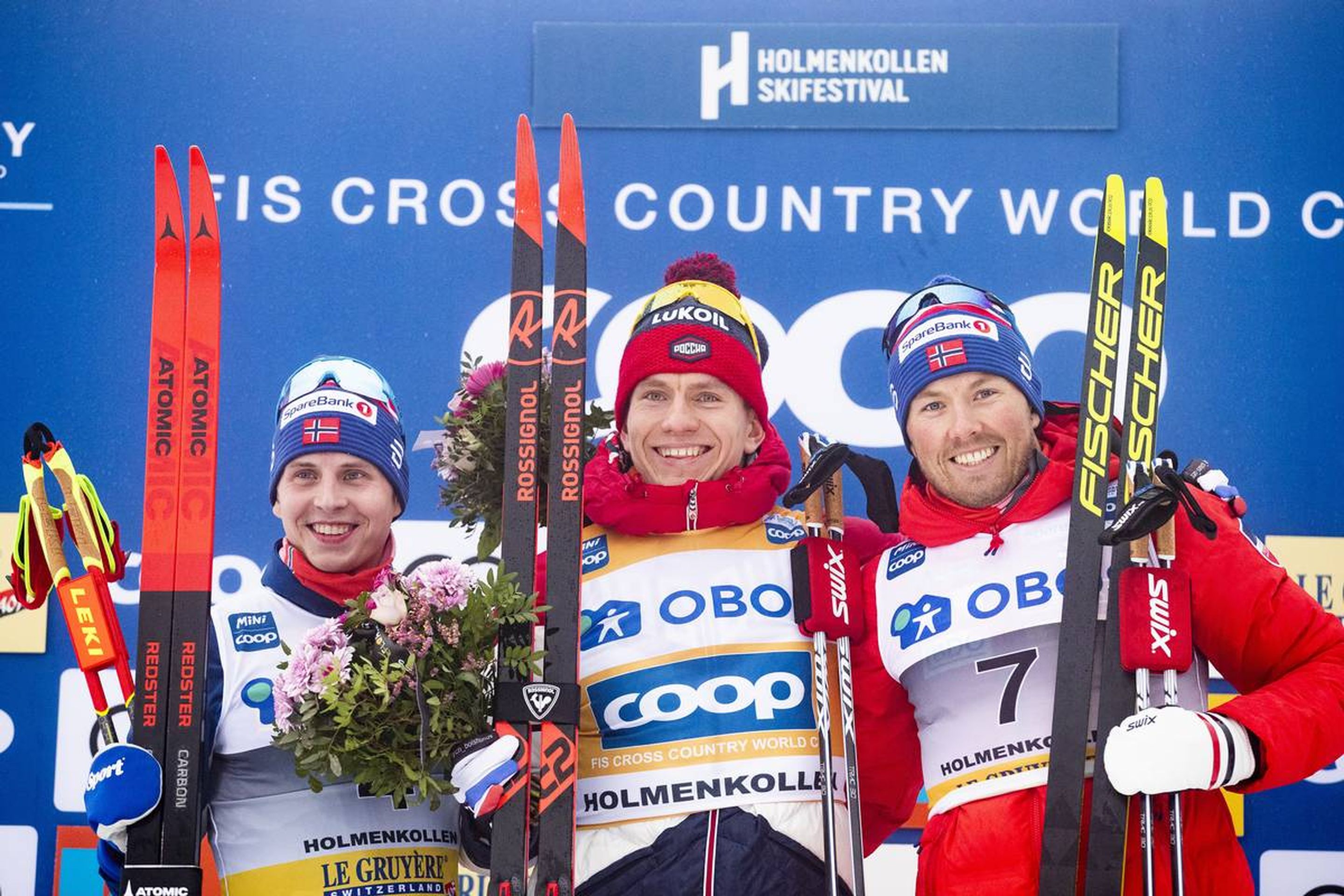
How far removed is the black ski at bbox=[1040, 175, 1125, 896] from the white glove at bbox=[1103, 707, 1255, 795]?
0.10 m

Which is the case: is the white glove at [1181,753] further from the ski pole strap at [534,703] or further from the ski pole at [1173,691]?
the ski pole strap at [534,703]

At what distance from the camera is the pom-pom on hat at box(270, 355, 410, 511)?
3045 millimetres

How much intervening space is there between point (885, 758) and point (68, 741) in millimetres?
2214

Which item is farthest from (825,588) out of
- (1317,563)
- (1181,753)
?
(1317,563)

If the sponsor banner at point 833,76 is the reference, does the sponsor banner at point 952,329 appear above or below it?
below

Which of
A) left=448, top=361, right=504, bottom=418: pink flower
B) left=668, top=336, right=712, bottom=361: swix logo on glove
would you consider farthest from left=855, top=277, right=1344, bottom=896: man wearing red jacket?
left=448, top=361, right=504, bottom=418: pink flower

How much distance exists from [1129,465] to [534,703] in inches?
44.5

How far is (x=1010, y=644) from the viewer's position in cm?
270

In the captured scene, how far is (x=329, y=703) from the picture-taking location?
8.46ft

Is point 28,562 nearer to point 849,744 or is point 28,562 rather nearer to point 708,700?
point 708,700

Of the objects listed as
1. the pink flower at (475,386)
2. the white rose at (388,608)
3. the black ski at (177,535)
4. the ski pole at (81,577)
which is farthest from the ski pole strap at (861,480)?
the ski pole at (81,577)

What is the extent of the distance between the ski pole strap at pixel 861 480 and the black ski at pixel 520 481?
1.62 feet

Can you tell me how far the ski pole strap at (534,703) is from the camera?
8.66 feet

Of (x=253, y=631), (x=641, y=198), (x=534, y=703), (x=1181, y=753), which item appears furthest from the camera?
(x=641, y=198)
